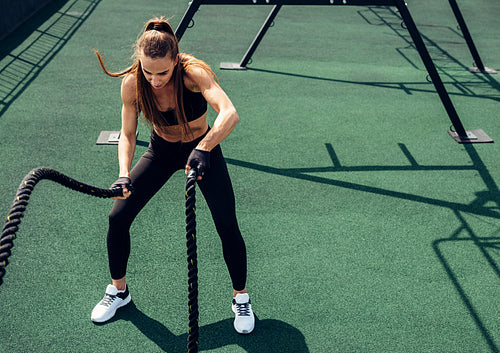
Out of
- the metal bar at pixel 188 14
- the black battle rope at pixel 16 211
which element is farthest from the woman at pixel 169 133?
the metal bar at pixel 188 14

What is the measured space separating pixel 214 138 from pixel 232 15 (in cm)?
898

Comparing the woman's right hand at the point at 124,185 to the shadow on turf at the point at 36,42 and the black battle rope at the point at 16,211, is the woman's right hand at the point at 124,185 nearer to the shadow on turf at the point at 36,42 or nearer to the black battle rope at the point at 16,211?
the black battle rope at the point at 16,211

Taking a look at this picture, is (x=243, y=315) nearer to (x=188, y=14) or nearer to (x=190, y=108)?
(x=190, y=108)

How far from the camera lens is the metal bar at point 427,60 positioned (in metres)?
4.70

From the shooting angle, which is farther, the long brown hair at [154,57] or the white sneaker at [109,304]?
the white sneaker at [109,304]

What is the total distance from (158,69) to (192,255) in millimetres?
955

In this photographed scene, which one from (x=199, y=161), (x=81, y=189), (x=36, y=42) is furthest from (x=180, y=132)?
(x=36, y=42)

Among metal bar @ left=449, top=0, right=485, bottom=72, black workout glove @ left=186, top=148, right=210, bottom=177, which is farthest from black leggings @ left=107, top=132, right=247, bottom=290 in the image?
metal bar @ left=449, top=0, right=485, bottom=72

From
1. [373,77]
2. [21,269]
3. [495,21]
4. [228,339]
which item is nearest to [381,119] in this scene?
[373,77]

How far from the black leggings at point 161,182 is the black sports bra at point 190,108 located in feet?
0.48

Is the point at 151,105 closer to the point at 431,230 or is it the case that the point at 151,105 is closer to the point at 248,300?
the point at 248,300

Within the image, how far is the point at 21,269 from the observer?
3.30 metres

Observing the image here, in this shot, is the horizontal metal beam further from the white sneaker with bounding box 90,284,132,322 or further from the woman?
the white sneaker with bounding box 90,284,132,322

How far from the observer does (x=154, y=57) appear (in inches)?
84.8
